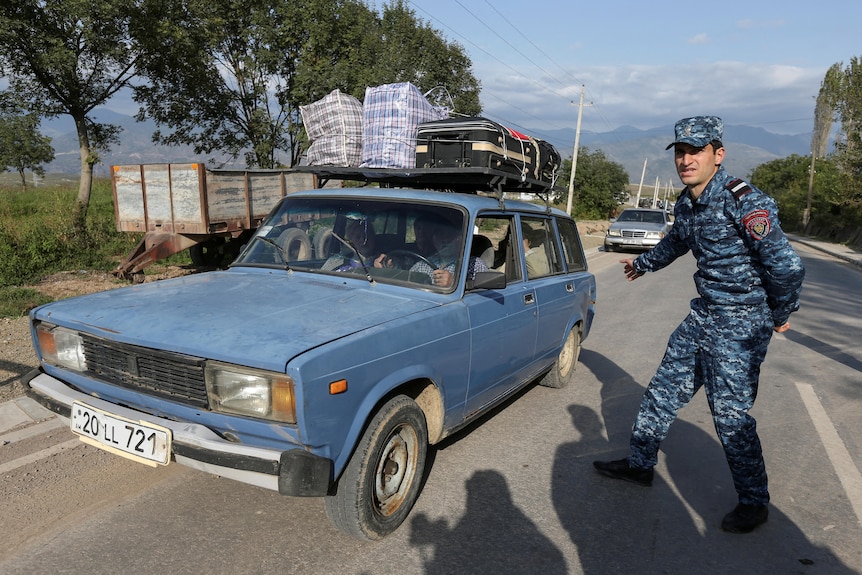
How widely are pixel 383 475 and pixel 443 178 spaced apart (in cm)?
241

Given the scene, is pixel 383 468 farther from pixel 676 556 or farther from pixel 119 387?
pixel 676 556

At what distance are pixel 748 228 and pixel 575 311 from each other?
2374 mm

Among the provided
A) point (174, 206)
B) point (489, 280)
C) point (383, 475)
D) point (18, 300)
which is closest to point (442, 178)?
point (489, 280)

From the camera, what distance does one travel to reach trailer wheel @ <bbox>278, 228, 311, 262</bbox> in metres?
3.91

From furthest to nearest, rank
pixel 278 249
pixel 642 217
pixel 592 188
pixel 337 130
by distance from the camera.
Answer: pixel 592 188, pixel 642 217, pixel 337 130, pixel 278 249

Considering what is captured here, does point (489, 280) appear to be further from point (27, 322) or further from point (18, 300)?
point (18, 300)

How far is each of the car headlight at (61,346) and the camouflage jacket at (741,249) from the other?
10.7 ft

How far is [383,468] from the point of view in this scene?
2.94m

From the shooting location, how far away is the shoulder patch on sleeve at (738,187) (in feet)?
9.83

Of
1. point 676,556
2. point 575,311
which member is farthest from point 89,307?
point 575,311

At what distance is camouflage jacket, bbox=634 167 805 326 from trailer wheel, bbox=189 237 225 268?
9.60 meters

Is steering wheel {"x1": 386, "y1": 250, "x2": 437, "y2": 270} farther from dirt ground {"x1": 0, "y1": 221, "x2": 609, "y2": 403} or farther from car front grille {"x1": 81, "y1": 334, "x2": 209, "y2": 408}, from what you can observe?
dirt ground {"x1": 0, "y1": 221, "x2": 609, "y2": 403}

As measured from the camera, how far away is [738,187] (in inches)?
119

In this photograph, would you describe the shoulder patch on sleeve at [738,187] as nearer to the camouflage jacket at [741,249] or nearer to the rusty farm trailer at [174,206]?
the camouflage jacket at [741,249]
